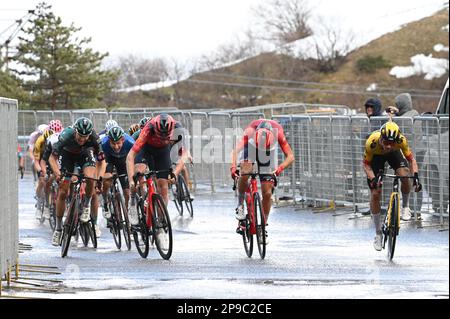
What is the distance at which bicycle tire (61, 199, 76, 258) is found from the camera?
1692cm

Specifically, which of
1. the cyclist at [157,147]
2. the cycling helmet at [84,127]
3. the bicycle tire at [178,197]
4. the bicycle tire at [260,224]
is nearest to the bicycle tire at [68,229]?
the cyclist at [157,147]

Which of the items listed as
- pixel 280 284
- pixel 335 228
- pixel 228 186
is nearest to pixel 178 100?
pixel 228 186

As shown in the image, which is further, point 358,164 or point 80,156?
point 358,164

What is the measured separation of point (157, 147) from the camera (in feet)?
56.1

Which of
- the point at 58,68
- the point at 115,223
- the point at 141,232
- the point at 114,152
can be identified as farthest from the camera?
the point at 58,68

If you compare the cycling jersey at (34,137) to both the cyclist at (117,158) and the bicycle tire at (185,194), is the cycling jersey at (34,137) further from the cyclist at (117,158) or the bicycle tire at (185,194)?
the cyclist at (117,158)

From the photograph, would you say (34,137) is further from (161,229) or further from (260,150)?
(161,229)

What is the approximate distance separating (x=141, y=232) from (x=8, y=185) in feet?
11.7

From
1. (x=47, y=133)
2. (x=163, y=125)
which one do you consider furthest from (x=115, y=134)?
(x=47, y=133)

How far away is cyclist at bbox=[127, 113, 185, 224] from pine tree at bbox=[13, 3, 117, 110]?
4784 centimetres

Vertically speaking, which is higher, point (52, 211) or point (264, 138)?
point (264, 138)

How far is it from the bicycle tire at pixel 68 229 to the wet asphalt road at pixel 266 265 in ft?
0.56

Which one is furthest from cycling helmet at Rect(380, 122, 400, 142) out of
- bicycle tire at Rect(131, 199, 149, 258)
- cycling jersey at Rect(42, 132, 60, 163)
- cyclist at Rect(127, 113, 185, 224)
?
cycling jersey at Rect(42, 132, 60, 163)
